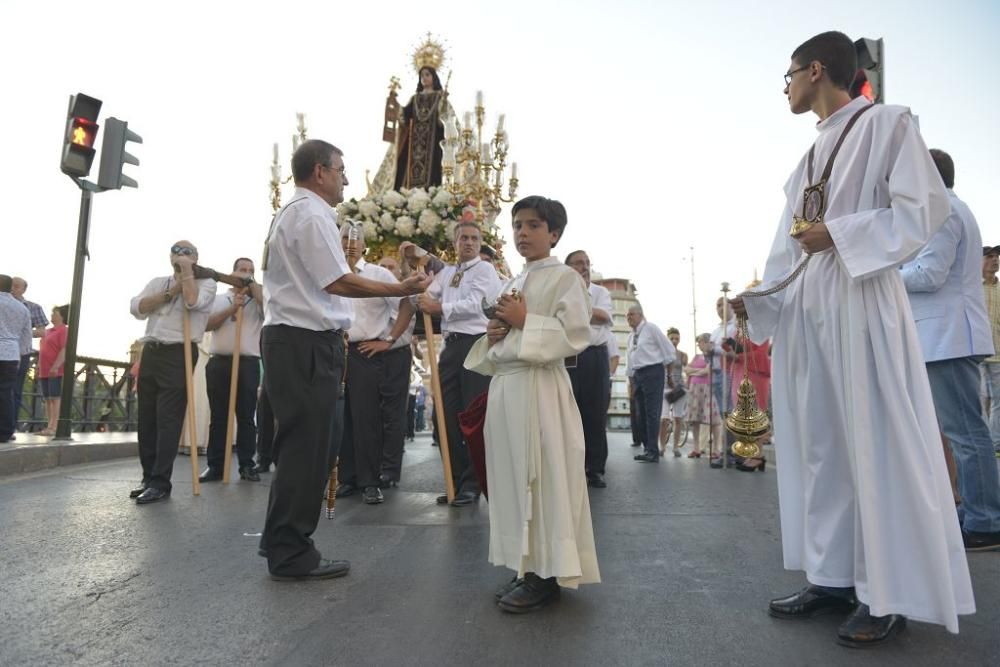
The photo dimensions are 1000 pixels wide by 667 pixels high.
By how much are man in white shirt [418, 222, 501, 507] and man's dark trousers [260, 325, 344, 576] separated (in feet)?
7.55

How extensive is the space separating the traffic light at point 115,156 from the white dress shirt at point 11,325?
1.91 m

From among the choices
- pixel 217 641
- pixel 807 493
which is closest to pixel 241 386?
pixel 217 641

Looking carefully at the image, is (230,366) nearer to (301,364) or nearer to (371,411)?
(371,411)

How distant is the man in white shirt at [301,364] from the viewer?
10.9ft

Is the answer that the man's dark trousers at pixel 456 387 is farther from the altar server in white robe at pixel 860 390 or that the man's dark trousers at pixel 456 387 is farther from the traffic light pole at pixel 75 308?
the traffic light pole at pixel 75 308

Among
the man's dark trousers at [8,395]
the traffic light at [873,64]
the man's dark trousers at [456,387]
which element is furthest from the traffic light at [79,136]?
the traffic light at [873,64]

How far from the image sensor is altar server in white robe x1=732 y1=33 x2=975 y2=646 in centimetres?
243

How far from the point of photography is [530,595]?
9.22ft

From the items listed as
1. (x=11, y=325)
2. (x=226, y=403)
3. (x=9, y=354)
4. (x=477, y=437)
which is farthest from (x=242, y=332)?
(x=477, y=437)

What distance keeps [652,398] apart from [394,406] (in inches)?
188

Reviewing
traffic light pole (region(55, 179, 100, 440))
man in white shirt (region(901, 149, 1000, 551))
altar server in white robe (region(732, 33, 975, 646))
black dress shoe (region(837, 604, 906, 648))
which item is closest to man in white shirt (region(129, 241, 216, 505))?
traffic light pole (region(55, 179, 100, 440))

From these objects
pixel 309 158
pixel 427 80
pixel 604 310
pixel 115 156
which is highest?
pixel 427 80

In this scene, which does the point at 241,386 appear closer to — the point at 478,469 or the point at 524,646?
the point at 478,469

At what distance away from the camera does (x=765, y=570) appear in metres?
3.39
